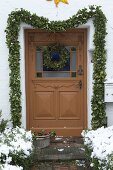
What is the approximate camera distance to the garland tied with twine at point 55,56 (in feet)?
30.7

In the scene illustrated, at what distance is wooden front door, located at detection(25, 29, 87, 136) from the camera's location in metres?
9.46

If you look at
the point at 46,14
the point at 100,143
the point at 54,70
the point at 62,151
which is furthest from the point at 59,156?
the point at 46,14

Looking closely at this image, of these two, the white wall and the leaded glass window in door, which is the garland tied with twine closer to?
the leaded glass window in door

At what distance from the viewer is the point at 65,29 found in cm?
901

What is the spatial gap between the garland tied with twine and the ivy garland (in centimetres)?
52

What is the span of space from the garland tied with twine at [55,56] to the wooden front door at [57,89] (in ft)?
0.36

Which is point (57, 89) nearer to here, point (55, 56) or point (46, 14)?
point (55, 56)

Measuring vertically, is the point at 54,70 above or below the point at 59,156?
above

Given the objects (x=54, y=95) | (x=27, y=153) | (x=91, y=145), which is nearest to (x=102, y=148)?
(x=91, y=145)

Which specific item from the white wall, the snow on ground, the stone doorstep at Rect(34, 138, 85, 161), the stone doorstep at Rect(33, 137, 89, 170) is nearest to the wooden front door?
the white wall

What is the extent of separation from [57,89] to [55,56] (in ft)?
2.44

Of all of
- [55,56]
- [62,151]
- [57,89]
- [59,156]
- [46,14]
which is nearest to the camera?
[59,156]

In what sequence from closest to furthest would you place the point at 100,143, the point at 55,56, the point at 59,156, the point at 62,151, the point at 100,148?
the point at 100,148 → the point at 100,143 → the point at 59,156 → the point at 62,151 → the point at 55,56

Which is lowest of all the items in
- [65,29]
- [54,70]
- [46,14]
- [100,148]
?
[100,148]
